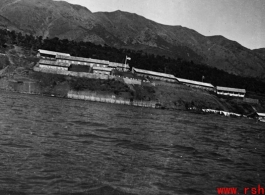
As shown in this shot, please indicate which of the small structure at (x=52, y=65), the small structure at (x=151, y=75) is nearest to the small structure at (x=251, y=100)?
the small structure at (x=151, y=75)

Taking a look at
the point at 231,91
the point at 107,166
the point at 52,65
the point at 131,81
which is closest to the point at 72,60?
the point at 52,65

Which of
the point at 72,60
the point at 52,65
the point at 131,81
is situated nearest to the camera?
the point at 131,81

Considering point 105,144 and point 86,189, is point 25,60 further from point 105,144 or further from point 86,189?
point 86,189

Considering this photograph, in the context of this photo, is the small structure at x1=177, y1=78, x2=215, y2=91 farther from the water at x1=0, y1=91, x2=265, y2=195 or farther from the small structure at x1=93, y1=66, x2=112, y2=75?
the water at x1=0, y1=91, x2=265, y2=195

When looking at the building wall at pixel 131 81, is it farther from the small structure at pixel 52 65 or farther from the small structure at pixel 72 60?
the small structure at pixel 72 60

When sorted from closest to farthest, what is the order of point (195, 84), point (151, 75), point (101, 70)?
1. point (101, 70)
2. point (151, 75)
3. point (195, 84)

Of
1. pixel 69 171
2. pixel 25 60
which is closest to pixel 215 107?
pixel 25 60

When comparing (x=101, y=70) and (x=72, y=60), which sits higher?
(x=72, y=60)

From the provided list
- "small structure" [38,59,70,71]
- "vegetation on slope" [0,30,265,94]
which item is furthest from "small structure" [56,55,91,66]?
"vegetation on slope" [0,30,265,94]

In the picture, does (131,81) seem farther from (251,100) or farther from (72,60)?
(251,100)

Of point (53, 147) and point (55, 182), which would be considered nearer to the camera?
point (55, 182)

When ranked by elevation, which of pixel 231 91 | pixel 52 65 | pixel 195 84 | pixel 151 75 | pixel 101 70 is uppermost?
pixel 151 75
